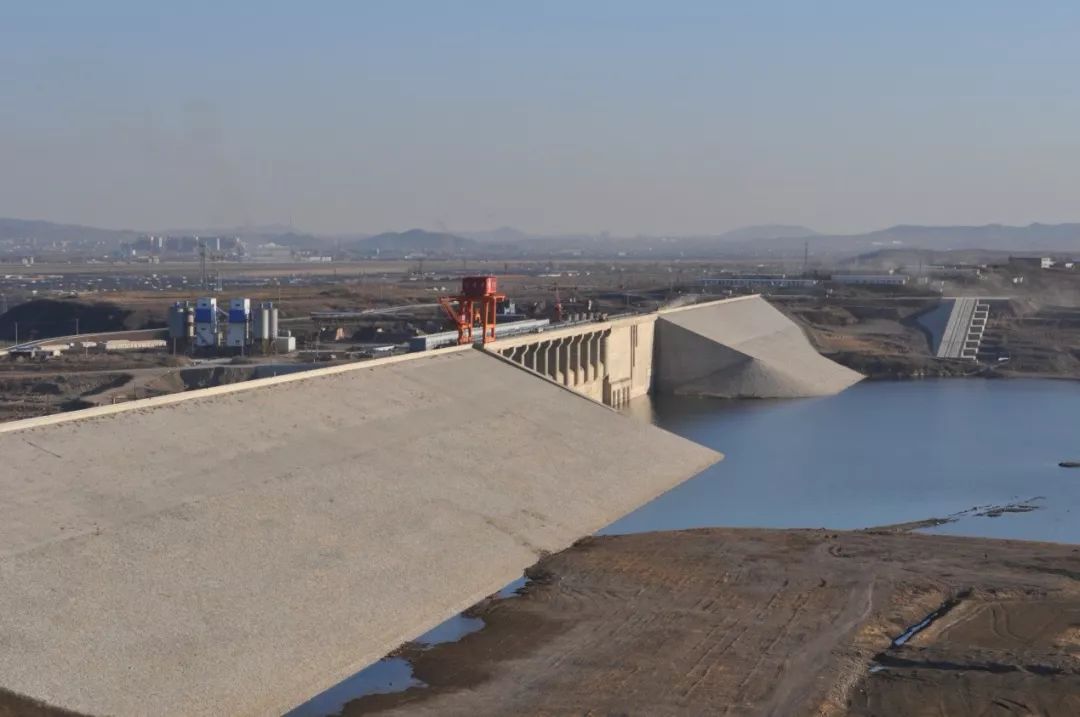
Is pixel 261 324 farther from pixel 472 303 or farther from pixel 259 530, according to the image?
pixel 259 530

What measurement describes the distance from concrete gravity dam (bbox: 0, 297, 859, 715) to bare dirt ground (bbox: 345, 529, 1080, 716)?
119 cm

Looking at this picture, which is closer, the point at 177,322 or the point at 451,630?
the point at 451,630

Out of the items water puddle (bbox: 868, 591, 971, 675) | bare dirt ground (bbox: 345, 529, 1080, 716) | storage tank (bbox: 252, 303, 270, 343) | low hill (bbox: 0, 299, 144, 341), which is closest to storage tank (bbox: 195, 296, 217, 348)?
storage tank (bbox: 252, 303, 270, 343)

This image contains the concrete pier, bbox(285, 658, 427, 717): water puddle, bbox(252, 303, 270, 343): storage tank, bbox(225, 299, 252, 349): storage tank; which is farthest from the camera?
bbox(225, 299, 252, 349): storage tank

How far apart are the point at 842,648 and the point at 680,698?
3.56 m

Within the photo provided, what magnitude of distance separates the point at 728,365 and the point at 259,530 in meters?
A: 37.4

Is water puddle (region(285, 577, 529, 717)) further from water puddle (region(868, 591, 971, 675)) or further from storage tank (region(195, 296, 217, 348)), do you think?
storage tank (region(195, 296, 217, 348))

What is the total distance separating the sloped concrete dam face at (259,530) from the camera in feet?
56.5

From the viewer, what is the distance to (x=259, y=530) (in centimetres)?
2186

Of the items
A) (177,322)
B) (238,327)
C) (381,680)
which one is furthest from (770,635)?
(177,322)

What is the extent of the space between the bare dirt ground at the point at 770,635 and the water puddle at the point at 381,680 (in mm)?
226

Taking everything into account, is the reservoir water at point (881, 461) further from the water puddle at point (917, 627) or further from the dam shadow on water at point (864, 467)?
the water puddle at point (917, 627)

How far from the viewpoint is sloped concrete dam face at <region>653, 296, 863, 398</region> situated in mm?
56688

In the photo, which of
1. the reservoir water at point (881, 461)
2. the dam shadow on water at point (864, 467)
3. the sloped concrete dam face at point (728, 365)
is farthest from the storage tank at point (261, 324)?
the sloped concrete dam face at point (728, 365)
